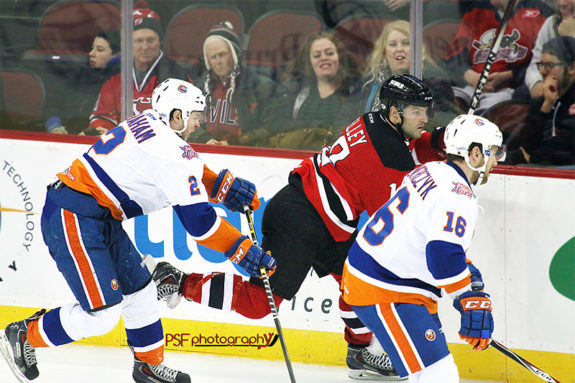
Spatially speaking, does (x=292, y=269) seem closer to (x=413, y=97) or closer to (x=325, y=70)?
(x=413, y=97)

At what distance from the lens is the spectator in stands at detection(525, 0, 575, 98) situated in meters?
3.94

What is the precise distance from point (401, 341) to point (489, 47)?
1721 millimetres

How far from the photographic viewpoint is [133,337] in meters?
3.76

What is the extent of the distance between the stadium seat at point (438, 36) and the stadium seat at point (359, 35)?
0.88 feet

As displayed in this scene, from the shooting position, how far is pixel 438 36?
420 centimetres

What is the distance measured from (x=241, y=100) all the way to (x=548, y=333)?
180 cm

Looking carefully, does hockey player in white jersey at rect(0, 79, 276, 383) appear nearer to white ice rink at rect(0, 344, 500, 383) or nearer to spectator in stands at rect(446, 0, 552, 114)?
white ice rink at rect(0, 344, 500, 383)

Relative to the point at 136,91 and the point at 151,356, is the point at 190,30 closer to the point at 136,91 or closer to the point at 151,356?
the point at 136,91

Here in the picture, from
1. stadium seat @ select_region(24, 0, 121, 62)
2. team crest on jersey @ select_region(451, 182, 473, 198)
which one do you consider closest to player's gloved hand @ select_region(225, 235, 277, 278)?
team crest on jersey @ select_region(451, 182, 473, 198)

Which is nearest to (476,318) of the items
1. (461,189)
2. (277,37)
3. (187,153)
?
(461,189)

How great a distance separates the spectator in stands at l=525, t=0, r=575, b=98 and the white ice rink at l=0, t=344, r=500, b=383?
129 cm

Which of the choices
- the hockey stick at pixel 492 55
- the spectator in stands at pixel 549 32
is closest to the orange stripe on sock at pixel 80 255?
the hockey stick at pixel 492 55

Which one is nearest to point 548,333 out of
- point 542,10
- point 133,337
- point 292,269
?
point 292,269

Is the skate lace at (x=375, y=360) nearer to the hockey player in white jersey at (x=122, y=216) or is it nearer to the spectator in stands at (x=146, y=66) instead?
the hockey player in white jersey at (x=122, y=216)
